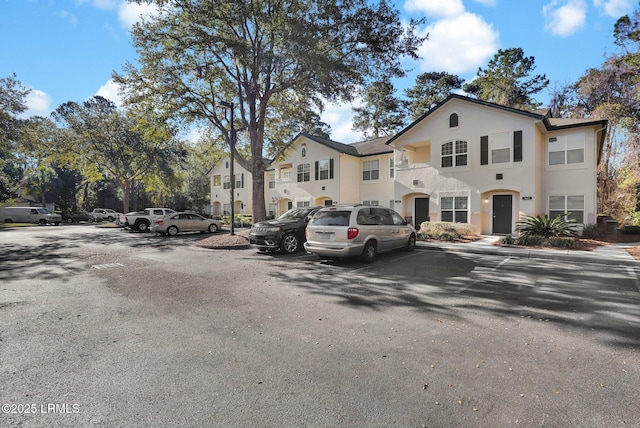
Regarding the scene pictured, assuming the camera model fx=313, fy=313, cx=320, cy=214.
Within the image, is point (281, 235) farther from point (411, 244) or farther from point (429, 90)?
point (429, 90)

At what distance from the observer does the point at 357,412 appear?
2.55 metres

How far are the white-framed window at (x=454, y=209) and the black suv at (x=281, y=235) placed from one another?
984 centimetres

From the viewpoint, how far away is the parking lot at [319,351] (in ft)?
8.46

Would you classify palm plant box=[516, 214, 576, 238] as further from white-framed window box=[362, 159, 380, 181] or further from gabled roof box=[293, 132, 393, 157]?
white-framed window box=[362, 159, 380, 181]

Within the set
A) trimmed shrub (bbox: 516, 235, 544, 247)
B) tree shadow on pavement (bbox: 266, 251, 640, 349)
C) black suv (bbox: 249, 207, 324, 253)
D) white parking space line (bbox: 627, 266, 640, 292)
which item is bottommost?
white parking space line (bbox: 627, 266, 640, 292)

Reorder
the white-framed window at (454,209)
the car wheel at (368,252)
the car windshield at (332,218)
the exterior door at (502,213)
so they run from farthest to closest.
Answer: the white-framed window at (454,209) → the exterior door at (502,213) → the car wheel at (368,252) → the car windshield at (332,218)

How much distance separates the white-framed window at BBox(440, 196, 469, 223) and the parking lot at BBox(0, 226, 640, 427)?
10.2m

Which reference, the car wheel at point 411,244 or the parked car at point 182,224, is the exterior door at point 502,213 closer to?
the car wheel at point 411,244

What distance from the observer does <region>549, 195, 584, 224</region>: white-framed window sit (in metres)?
15.3

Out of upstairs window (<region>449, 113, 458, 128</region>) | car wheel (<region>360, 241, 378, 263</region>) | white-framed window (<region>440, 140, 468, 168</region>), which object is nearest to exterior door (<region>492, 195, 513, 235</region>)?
white-framed window (<region>440, 140, 468, 168</region>)

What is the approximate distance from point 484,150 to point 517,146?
1.52 m

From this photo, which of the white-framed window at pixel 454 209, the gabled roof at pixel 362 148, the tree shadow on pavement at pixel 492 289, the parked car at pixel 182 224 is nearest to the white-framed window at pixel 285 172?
the gabled roof at pixel 362 148

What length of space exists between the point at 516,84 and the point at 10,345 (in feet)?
133

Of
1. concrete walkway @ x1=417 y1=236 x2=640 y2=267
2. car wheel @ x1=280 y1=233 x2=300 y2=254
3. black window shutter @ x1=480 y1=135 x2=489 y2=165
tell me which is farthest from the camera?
black window shutter @ x1=480 y1=135 x2=489 y2=165
